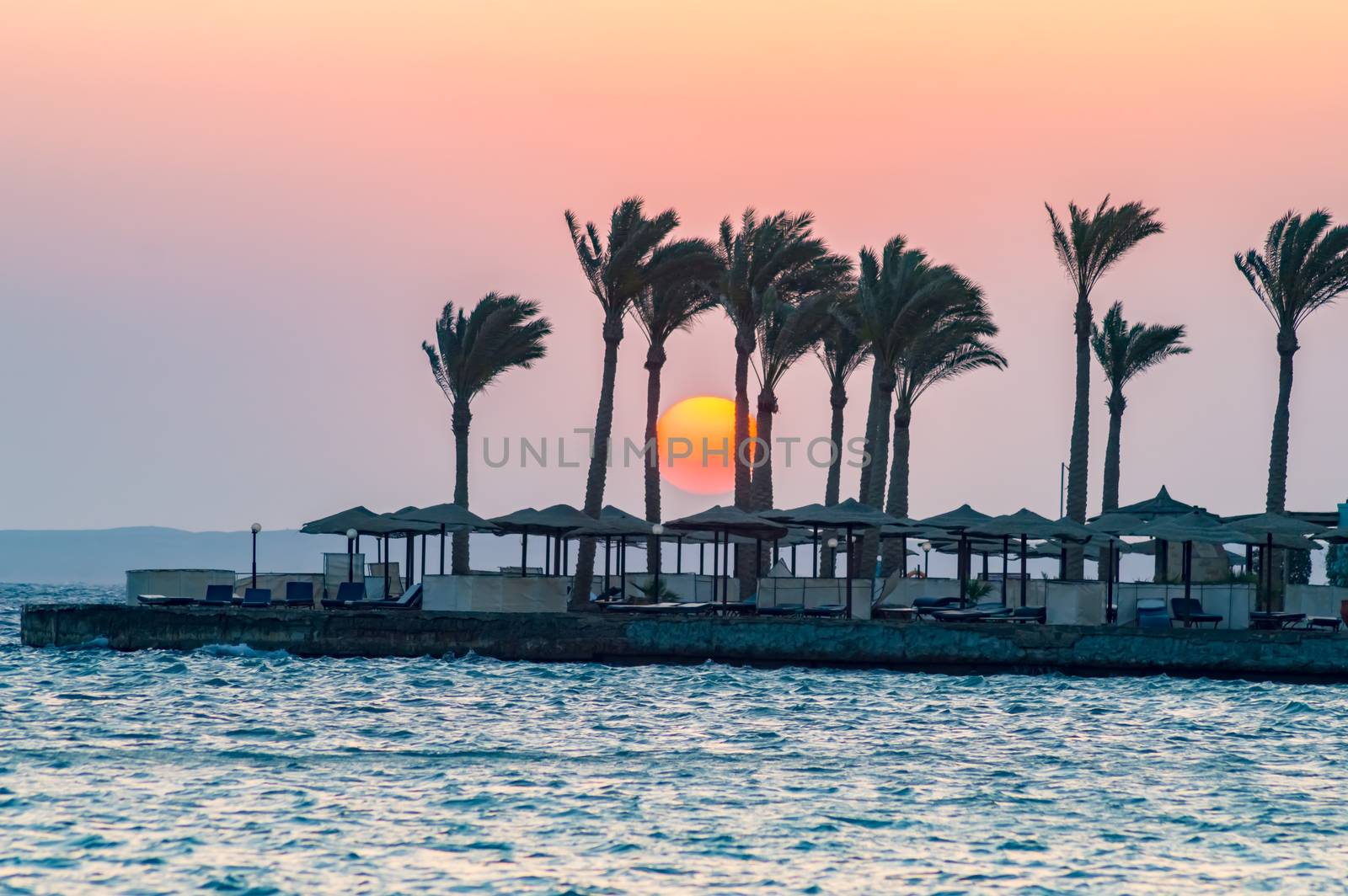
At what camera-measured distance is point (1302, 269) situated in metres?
41.6

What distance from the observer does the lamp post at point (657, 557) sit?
115 ft

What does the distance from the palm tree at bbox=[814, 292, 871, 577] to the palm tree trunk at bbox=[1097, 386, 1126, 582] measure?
25.5 feet

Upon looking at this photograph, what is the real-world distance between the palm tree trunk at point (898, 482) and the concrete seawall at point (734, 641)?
1614 cm

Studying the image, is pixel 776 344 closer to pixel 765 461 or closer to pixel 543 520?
pixel 765 461

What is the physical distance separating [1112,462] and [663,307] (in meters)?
14.4

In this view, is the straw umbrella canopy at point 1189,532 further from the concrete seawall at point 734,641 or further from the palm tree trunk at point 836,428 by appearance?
the palm tree trunk at point 836,428

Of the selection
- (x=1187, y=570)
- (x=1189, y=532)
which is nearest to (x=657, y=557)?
(x=1187, y=570)

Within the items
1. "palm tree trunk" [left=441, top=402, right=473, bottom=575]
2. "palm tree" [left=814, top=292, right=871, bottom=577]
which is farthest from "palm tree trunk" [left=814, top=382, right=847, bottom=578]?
"palm tree trunk" [left=441, top=402, right=473, bottom=575]

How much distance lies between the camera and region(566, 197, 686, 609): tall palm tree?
4291 centimetres

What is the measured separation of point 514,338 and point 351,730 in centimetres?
2700

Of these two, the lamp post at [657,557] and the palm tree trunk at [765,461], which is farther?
the palm tree trunk at [765,461]

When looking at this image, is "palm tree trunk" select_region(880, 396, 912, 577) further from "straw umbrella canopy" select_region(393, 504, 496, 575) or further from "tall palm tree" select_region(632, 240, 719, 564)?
"straw umbrella canopy" select_region(393, 504, 496, 575)

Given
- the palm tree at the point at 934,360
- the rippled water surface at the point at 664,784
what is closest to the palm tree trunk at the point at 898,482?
the palm tree at the point at 934,360

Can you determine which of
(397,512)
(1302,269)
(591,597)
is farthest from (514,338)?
(1302,269)
